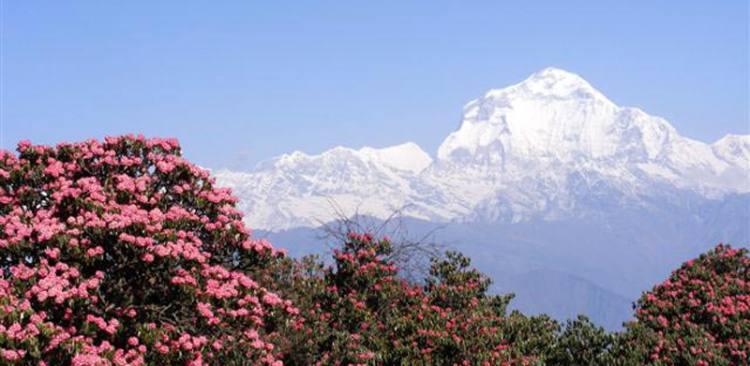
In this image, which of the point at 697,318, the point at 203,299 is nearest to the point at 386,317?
the point at 203,299

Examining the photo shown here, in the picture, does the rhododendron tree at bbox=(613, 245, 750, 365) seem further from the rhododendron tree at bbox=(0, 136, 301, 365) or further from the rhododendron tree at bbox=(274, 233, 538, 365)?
the rhododendron tree at bbox=(0, 136, 301, 365)

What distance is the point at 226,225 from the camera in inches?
553

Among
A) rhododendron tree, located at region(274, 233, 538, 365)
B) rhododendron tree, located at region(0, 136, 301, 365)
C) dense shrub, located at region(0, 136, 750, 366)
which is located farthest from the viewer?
rhododendron tree, located at region(274, 233, 538, 365)

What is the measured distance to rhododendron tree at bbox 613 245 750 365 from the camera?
17.4m

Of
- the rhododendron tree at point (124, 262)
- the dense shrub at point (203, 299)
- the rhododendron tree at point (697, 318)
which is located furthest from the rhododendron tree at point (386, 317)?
the rhododendron tree at point (697, 318)

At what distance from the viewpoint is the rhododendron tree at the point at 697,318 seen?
685 inches

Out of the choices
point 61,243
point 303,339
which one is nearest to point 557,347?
point 303,339

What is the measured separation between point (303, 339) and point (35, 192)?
664 centimetres

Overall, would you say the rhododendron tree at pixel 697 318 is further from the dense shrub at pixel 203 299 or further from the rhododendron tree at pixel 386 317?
the rhododendron tree at pixel 386 317

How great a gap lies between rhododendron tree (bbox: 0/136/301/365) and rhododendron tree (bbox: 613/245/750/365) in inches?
344

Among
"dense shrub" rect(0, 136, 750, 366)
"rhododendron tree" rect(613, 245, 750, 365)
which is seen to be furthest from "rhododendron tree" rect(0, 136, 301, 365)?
"rhododendron tree" rect(613, 245, 750, 365)

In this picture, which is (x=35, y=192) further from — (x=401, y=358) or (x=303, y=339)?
(x=401, y=358)

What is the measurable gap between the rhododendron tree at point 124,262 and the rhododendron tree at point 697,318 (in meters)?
8.74

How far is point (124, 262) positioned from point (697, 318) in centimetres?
1634
